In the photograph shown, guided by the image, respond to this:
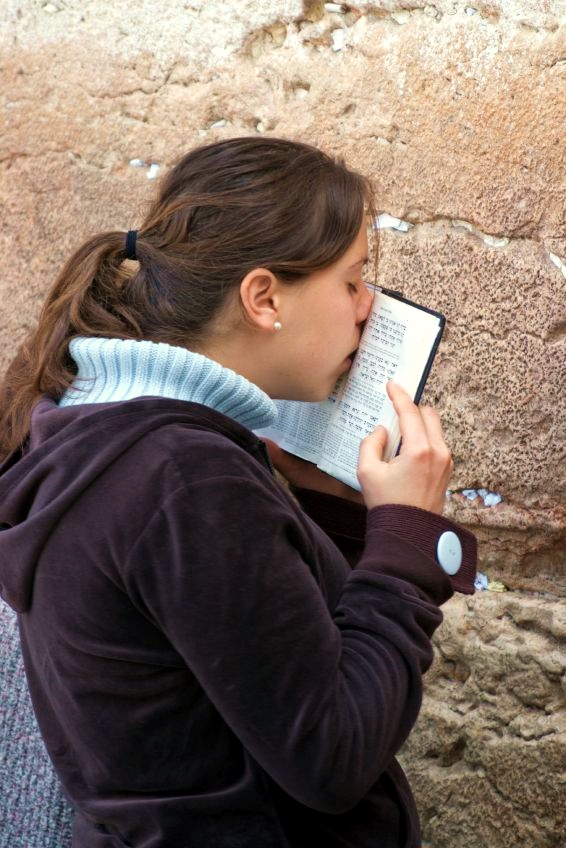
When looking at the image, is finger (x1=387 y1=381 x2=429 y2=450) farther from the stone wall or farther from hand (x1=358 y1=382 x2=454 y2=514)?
the stone wall

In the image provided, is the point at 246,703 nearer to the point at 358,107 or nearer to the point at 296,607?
the point at 296,607

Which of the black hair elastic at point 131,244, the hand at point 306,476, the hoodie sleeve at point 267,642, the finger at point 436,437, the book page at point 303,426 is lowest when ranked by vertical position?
the hand at point 306,476

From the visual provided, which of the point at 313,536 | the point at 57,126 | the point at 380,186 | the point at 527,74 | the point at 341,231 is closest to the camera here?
the point at 313,536

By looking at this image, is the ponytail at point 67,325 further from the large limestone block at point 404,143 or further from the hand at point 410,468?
the large limestone block at point 404,143

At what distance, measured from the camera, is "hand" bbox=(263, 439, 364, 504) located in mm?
1404

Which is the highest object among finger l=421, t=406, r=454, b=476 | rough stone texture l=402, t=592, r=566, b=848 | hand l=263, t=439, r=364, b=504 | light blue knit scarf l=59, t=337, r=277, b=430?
light blue knit scarf l=59, t=337, r=277, b=430

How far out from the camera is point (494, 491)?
1631 millimetres

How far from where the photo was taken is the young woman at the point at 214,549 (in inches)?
34.2

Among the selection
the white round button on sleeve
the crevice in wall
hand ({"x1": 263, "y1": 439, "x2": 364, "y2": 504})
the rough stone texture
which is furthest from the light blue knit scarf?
the rough stone texture

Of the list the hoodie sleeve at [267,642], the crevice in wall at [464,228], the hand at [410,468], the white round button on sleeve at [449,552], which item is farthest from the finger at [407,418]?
the crevice in wall at [464,228]

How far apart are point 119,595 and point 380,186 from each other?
978mm

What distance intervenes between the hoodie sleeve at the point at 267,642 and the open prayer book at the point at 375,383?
1.06 ft

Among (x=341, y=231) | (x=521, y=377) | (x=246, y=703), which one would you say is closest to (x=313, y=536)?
(x=246, y=703)

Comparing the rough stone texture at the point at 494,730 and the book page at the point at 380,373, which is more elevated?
the book page at the point at 380,373
